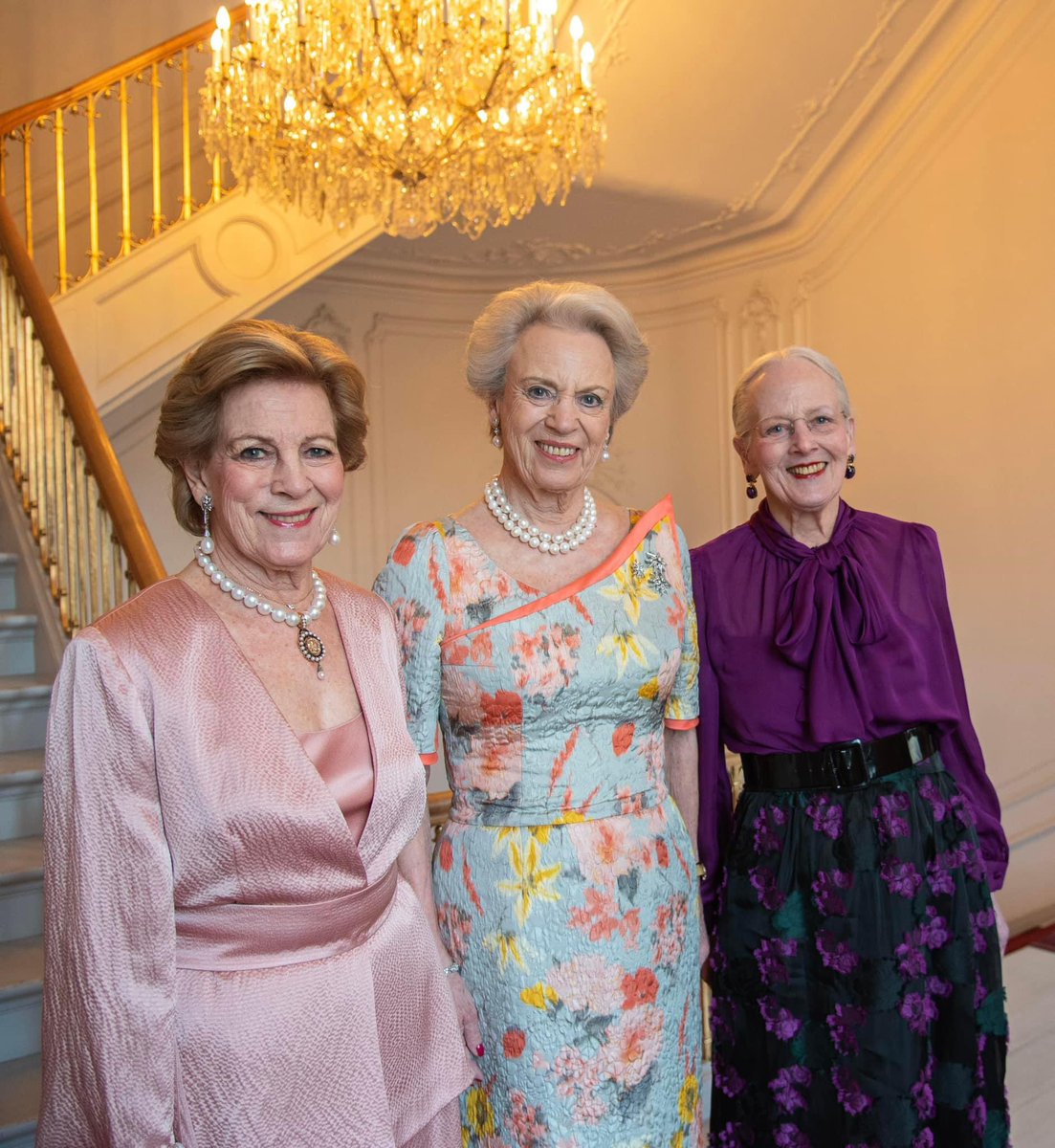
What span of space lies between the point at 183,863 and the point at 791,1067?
123cm

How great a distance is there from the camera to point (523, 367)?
6.27 feet

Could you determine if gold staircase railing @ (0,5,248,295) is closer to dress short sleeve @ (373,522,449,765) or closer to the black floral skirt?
dress short sleeve @ (373,522,449,765)

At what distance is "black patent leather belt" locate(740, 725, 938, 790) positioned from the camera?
2.05 meters

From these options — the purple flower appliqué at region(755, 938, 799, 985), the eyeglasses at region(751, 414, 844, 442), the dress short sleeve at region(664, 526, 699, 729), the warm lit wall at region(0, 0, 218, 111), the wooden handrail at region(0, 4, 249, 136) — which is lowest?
the purple flower appliqué at region(755, 938, 799, 985)

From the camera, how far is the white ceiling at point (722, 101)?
5.47 m

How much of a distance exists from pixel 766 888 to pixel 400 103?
3.38 metres

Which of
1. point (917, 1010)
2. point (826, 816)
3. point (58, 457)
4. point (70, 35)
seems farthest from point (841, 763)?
point (70, 35)

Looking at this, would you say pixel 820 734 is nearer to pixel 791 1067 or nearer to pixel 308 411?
pixel 791 1067

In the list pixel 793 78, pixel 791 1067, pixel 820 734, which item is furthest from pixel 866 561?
pixel 793 78

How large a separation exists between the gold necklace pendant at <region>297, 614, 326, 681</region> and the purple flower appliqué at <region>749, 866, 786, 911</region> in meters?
0.95

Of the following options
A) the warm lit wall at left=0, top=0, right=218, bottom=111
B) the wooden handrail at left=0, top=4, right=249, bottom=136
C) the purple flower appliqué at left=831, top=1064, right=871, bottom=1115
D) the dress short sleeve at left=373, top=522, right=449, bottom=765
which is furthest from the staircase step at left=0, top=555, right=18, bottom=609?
the warm lit wall at left=0, top=0, right=218, bottom=111

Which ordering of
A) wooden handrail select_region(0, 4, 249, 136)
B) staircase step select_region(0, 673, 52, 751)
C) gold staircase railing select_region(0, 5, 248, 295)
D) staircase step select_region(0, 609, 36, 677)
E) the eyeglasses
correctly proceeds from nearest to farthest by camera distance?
the eyeglasses
staircase step select_region(0, 673, 52, 751)
staircase step select_region(0, 609, 36, 677)
wooden handrail select_region(0, 4, 249, 136)
gold staircase railing select_region(0, 5, 248, 295)

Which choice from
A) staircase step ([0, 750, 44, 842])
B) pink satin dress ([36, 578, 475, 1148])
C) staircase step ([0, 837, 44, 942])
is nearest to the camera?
pink satin dress ([36, 578, 475, 1148])

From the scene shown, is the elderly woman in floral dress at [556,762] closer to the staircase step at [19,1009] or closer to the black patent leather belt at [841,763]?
the black patent leather belt at [841,763]
